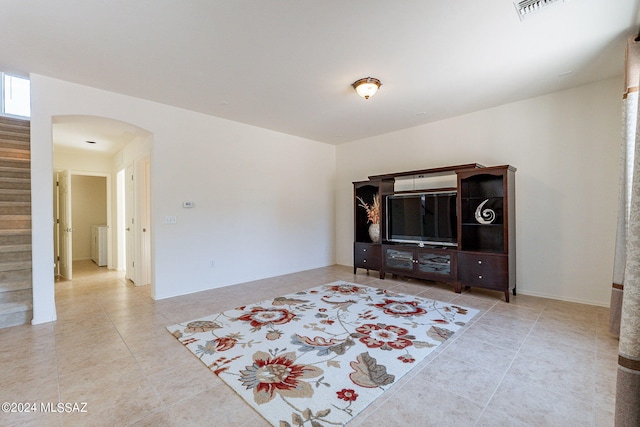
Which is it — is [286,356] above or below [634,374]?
below

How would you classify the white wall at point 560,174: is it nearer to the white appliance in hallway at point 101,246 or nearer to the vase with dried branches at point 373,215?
the vase with dried branches at point 373,215

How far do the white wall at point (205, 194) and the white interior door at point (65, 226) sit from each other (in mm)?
2760

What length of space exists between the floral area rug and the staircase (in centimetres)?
182

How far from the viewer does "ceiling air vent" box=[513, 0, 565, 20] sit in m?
2.14

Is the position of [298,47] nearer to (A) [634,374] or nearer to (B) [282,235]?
(A) [634,374]

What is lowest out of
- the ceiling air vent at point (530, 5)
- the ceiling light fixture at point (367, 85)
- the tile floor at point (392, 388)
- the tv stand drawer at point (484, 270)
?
the tile floor at point (392, 388)

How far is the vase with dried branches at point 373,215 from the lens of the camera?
5371 millimetres

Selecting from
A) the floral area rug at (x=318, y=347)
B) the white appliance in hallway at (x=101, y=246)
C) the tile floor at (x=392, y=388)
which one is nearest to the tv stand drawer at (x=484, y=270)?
the tile floor at (x=392, y=388)

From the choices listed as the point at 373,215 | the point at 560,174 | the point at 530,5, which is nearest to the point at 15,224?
the point at 373,215

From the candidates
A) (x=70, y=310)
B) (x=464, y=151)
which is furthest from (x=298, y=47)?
(x=70, y=310)

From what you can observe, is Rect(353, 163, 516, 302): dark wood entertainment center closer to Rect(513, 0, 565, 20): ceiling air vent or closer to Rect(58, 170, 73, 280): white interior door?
Rect(513, 0, 565, 20): ceiling air vent

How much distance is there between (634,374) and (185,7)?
122 inches

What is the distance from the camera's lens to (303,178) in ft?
19.5

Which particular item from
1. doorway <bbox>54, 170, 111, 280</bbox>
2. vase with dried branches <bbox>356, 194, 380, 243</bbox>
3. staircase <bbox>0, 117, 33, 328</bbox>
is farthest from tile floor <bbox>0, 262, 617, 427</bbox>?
doorway <bbox>54, 170, 111, 280</bbox>
